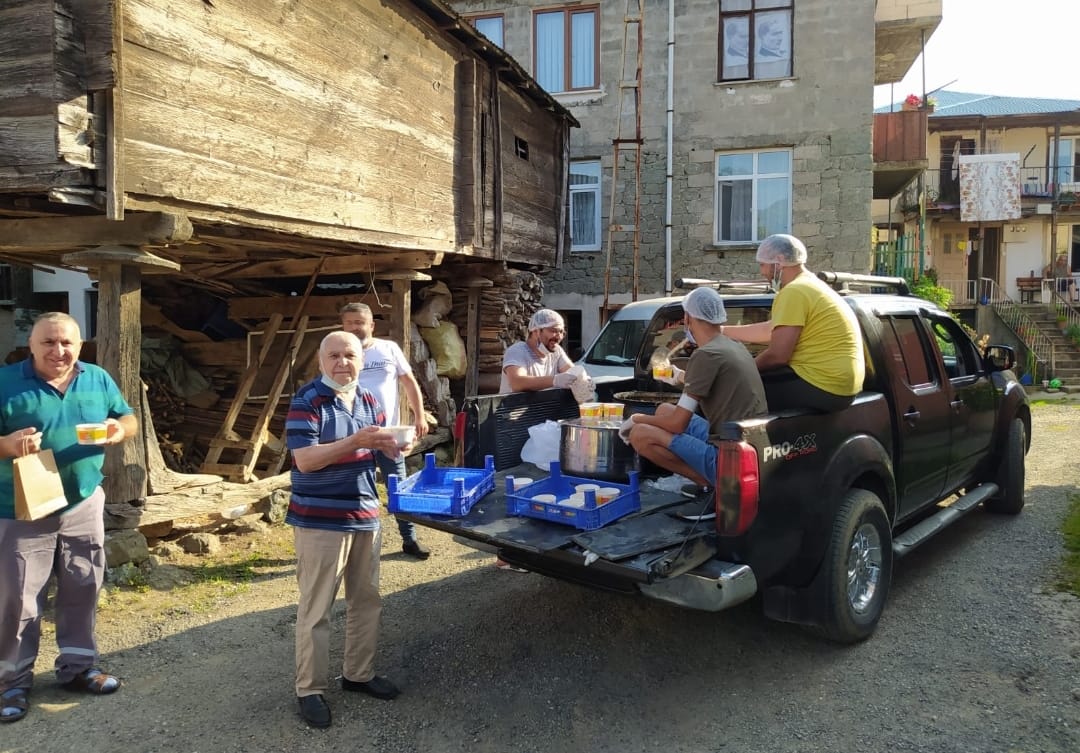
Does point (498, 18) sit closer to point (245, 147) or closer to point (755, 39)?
point (755, 39)

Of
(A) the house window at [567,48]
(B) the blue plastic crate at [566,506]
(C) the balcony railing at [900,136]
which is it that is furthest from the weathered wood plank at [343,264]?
(C) the balcony railing at [900,136]

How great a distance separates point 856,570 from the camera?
4.14 m

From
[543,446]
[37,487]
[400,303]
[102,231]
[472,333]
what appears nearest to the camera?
[37,487]

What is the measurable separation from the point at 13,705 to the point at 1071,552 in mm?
6687

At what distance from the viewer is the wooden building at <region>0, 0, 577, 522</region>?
4527 millimetres

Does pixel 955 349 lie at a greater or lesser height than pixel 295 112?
lesser

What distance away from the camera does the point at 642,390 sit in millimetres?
5891

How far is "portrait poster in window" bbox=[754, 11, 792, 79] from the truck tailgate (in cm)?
1258

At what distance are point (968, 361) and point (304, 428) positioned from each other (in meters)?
5.08

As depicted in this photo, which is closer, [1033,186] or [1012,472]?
[1012,472]

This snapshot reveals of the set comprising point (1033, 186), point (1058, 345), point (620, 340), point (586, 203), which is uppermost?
point (1033, 186)

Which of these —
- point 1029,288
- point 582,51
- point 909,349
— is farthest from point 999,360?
point 1029,288

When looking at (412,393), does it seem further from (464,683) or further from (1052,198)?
(1052,198)

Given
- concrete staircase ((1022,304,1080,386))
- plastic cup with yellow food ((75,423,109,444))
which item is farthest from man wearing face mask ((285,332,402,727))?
concrete staircase ((1022,304,1080,386))
